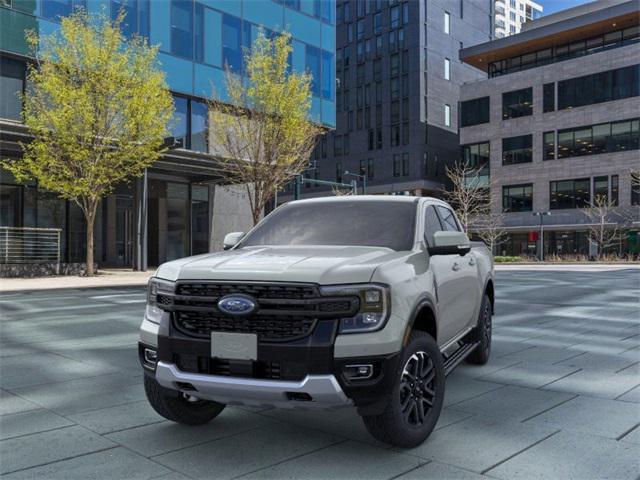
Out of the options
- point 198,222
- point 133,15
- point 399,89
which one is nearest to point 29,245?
point 198,222

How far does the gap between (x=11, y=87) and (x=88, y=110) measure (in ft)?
12.2

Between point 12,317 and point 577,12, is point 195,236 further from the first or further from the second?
point 577,12

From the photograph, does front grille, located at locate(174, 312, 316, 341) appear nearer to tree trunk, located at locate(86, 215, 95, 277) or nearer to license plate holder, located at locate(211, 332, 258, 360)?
license plate holder, located at locate(211, 332, 258, 360)

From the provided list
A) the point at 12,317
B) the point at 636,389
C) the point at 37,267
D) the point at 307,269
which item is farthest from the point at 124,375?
the point at 37,267

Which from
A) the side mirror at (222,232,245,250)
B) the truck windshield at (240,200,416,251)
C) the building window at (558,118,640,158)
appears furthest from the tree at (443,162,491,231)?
the side mirror at (222,232,245,250)

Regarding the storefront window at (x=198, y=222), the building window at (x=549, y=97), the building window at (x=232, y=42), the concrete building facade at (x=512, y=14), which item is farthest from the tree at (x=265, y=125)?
the concrete building facade at (x=512, y=14)

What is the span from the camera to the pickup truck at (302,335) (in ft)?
11.3

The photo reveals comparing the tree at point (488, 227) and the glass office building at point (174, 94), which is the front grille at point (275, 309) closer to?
the glass office building at point (174, 94)

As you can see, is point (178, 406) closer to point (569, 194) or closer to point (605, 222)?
point (605, 222)

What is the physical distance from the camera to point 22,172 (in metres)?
22.8

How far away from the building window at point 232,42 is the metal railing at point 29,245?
1193 cm

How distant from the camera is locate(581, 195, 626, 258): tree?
177 ft

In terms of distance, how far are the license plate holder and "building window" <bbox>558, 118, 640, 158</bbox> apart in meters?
59.8

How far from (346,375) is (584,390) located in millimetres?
3325
